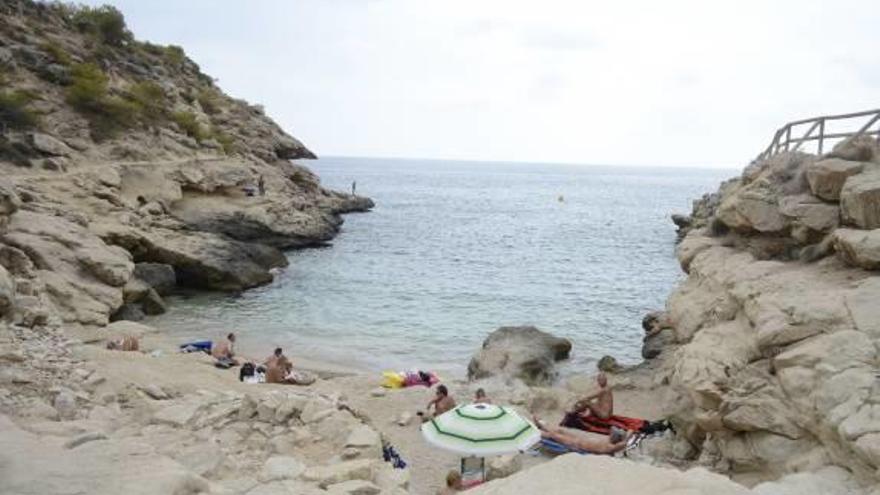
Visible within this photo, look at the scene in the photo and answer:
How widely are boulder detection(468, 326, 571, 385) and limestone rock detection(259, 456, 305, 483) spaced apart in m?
10.9

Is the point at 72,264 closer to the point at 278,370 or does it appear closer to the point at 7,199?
the point at 7,199

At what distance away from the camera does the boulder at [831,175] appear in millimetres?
13227

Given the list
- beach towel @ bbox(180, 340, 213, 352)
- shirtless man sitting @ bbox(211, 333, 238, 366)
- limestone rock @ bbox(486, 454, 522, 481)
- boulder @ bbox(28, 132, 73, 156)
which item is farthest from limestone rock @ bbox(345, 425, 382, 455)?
boulder @ bbox(28, 132, 73, 156)

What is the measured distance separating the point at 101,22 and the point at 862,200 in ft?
170

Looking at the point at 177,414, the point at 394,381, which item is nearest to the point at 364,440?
the point at 177,414

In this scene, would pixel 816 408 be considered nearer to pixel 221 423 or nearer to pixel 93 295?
pixel 221 423

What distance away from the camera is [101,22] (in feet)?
163

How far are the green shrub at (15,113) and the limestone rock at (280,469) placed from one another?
Answer: 3016cm

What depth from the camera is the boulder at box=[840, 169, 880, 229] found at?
12000mm

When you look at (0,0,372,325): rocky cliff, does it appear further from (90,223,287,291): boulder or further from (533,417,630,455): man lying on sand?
(533,417,630,455): man lying on sand

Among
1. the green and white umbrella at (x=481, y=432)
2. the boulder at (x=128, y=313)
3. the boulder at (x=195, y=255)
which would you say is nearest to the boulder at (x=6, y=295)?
the boulder at (x=128, y=313)

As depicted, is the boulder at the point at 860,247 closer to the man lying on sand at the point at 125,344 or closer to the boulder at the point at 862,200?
the boulder at the point at 862,200

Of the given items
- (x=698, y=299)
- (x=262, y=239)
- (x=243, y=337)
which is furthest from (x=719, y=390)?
(x=262, y=239)

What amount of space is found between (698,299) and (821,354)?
5832 millimetres
